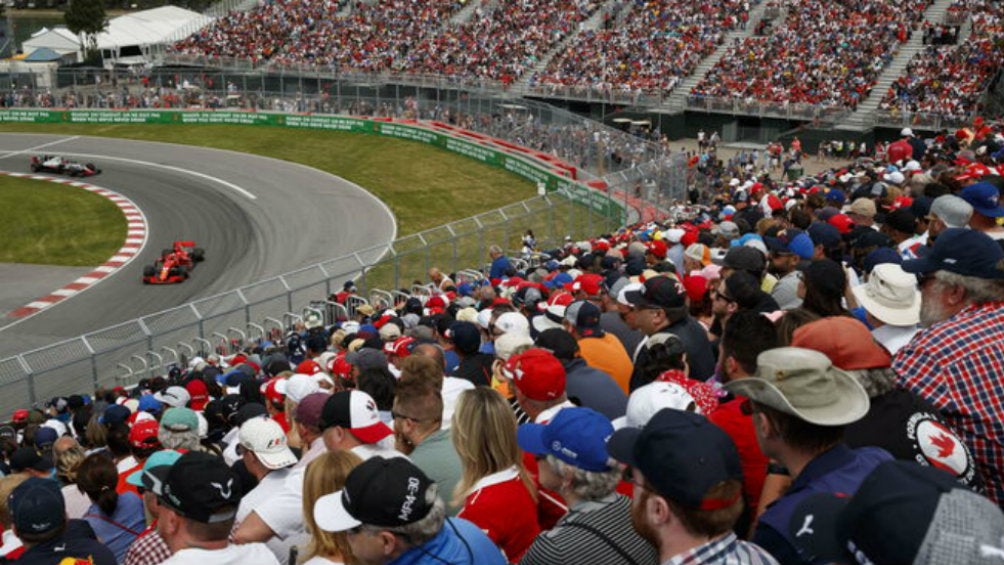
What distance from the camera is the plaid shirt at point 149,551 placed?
4.86 m

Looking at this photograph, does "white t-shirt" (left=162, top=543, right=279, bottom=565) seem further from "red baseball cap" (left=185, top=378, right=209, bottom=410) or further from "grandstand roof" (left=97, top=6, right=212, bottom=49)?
"grandstand roof" (left=97, top=6, right=212, bottom=49)

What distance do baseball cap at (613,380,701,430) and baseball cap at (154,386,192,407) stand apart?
627 centimetres

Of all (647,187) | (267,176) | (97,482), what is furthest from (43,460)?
(267,176)

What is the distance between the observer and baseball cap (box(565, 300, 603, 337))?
24.5 ft

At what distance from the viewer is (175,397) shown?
9.97 metres

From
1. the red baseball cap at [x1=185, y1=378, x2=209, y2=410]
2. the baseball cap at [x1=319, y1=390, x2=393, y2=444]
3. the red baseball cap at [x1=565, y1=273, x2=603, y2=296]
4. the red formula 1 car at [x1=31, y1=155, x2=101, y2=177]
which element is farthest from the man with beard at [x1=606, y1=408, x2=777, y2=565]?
the red formula 1 car at [x1=31, y1=155, x2=101, y2=177]

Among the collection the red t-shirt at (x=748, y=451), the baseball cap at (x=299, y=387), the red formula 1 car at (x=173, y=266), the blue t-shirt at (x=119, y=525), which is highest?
the red t-shirt at (x=748, y=451)

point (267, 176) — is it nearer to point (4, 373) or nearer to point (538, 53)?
point (538, 53)

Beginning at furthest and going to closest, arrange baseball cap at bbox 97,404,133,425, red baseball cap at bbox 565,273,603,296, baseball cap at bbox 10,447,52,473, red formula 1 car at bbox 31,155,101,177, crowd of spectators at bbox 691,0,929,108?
crowd of spectators at bbox 691,0,929,108 < red formula 1 car at bbox 31,155,101,177 < red baseball cap at bbox 565,273,603,296 < baseball cap at bbox 97,404,133,425 < baseball cap at bbox 10,447,52,473

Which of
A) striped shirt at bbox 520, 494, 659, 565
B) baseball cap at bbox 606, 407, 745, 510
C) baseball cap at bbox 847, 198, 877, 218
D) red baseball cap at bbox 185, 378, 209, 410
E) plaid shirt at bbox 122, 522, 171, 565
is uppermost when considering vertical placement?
baseball cap at bbox 606, 407, 745, 510

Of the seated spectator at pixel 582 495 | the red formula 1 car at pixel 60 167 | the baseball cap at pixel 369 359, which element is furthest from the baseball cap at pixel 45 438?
the red formula 1 car at pixel 60 167

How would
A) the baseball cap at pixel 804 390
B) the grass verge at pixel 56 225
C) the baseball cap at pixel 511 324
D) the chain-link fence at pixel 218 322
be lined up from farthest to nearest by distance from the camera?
the grass verge at pixel 56 225, the chain-link fence at pixel 218 322, the baseball cap at pixel 511 324, the baseball cap at pixel 804 390

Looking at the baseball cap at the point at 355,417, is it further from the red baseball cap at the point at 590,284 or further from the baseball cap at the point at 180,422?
the red baseball cap at the point at 590,284

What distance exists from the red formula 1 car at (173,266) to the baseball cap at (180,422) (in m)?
20.3
